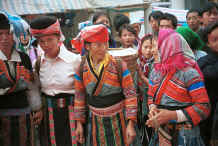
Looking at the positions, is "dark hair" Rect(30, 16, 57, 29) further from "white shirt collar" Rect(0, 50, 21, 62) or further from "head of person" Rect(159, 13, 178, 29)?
"head of person" Rect(159, 13, 178, 29)

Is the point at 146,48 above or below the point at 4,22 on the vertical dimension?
below

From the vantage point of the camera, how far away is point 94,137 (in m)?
2.32

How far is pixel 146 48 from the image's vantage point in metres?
3.29

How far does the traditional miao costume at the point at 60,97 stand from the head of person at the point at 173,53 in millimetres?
1137

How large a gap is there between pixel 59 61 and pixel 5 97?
72cm

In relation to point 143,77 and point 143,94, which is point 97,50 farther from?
point 143,94

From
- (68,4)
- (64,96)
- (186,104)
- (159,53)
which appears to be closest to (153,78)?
(159,53)

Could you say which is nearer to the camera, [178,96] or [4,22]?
[178,96]

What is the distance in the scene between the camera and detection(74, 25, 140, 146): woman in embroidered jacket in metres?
2.21

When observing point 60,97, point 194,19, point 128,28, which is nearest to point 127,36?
point 128,28

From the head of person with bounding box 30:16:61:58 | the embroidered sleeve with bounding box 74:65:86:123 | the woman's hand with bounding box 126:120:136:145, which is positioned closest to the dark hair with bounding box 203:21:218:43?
the woman's hand with bounding box 126:120:136:145

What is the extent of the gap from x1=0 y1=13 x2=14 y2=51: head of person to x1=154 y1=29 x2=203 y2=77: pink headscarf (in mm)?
1661

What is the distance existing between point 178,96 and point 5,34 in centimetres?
192

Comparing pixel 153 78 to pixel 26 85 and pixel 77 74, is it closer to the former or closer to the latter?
pixel 77 74
